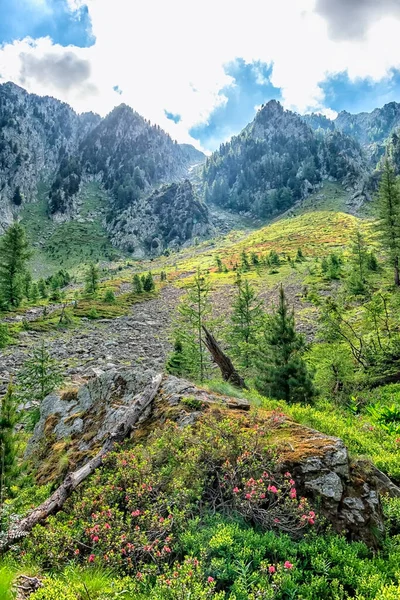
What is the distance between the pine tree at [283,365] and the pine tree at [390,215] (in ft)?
95.0

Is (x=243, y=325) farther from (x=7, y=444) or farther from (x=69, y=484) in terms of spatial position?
(x=69, y=484)

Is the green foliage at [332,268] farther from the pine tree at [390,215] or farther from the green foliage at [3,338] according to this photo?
the green foliage at [3,338]

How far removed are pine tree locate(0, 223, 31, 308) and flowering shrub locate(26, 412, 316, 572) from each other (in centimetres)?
4491

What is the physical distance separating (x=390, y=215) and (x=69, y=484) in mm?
42300

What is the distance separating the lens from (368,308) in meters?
16.9

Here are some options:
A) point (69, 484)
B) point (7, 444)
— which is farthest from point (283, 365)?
point (7, 444)

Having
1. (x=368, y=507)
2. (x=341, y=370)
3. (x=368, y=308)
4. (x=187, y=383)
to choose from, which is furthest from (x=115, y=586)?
(x=368, y=308)

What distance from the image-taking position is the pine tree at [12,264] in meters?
45.9

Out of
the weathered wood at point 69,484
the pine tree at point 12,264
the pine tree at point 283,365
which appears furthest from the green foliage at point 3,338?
the pine tree at point 12,264

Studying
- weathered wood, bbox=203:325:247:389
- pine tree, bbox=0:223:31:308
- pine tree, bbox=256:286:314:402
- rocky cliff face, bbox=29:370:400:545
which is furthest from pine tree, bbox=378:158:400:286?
pine tree, bbox=0:223:31:308

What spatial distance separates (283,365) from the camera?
13.6 meters

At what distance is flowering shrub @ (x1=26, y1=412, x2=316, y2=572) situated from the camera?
4547 millimetres

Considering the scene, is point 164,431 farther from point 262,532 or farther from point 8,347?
point 8,347

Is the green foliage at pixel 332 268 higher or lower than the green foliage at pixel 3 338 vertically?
higher
